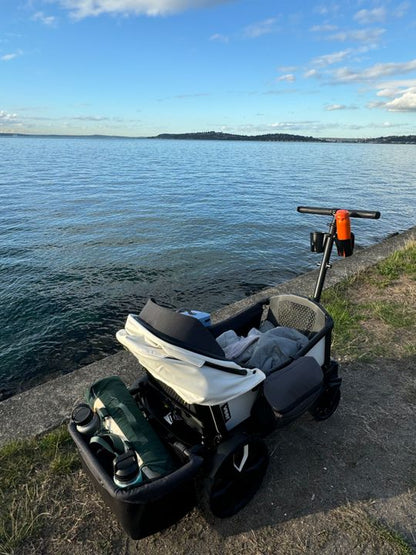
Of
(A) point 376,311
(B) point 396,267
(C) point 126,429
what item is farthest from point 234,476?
(B) point 396,267

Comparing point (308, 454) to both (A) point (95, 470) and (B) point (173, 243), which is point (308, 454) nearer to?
(A) point (95, 470)

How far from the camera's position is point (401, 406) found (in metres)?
3.98

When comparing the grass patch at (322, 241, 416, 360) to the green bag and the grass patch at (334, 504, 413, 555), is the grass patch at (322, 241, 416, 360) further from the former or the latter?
the green bag

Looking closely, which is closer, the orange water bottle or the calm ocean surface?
the orange water bottle

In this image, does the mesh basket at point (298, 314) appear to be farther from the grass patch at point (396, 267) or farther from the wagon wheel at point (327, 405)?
the grass patch at point (396, 267)

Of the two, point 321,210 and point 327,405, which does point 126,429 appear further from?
point 321,210

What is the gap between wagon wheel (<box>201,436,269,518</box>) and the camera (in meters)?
2.67

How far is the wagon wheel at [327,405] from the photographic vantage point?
3.70m

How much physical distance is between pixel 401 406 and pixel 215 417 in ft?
7.87

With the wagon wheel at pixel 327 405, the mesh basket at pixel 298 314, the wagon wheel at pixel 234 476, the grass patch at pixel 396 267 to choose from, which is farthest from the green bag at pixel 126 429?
the grass patch at pixel 396 267

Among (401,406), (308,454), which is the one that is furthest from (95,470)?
(401,406)

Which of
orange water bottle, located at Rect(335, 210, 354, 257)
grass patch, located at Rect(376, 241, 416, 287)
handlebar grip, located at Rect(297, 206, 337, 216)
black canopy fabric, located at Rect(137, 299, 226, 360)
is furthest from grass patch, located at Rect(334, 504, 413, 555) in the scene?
grass patch, located at Rect(376, 241, 416, 287)

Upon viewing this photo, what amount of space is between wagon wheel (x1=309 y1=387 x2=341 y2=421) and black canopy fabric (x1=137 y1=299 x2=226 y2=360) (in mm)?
1530

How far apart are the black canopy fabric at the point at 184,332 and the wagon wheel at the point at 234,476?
0.71m
